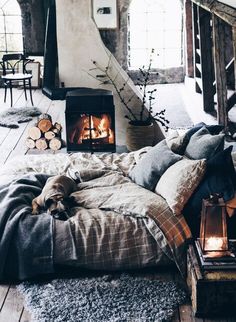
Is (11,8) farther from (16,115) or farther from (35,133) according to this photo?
(35,133)

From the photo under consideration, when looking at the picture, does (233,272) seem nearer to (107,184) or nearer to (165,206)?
(165,206)

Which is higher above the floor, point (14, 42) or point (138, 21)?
point (138, 21)

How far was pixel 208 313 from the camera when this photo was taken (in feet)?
12.3

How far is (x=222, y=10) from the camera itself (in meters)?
7.41

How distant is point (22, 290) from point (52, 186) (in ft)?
2.88

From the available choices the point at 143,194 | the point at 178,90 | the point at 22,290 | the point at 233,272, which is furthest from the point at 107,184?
the point at 178,90

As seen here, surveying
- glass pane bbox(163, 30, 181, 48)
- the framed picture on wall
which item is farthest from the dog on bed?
glass pane bbox(163, 30, 181, 48)

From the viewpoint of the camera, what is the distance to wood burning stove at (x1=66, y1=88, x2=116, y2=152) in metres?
6.86

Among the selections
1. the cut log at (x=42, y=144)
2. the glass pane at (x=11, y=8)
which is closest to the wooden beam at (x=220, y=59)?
the cut log at (x=42, y=144)

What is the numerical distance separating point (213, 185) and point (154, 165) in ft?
2.23

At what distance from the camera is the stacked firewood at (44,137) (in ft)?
24.1

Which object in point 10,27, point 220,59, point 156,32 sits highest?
point 10,27

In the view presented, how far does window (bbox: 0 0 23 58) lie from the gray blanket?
7.88 metres

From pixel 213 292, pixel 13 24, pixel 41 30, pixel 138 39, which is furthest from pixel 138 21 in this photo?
pixel 213 292
